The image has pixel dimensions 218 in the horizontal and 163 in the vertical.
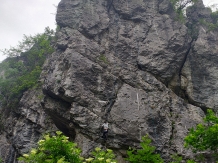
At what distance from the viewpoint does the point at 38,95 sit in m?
19.7

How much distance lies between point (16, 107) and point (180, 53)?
15.1m

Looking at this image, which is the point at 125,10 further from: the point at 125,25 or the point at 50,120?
the point at 50,120

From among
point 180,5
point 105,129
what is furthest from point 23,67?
point 180,5

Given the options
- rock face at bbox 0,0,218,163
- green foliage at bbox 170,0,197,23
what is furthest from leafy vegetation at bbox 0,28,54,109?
green foliage at bbox 170,0,197,23

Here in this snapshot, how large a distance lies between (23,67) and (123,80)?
13279 mm

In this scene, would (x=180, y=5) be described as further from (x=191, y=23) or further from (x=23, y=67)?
(x=23, y=67)

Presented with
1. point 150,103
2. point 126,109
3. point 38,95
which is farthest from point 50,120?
point 150,103

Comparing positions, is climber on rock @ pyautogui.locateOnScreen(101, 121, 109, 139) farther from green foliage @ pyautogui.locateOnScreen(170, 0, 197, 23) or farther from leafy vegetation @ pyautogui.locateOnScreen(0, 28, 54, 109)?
green foliage @ pyautogui.locateOnScreen(170, 0, 197, 23)

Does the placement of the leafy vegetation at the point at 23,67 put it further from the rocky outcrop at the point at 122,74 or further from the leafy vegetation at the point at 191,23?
the leafy vegetation at the point at 191,23

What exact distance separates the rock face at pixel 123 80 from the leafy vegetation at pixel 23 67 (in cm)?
187

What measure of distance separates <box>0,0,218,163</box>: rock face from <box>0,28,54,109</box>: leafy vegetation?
1875 mm

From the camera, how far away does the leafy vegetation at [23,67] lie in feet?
69.9

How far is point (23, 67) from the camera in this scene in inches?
993

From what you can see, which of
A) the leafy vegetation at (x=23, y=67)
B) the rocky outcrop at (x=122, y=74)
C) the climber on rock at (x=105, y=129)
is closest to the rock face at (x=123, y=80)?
the rocky outcrop at (x=122, y=74)
